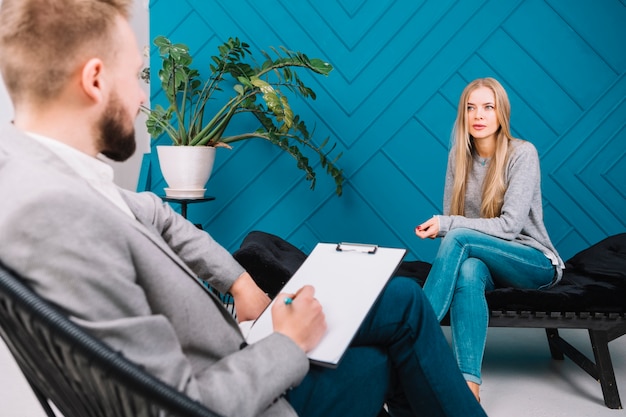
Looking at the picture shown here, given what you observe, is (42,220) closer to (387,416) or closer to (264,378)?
(264,378)

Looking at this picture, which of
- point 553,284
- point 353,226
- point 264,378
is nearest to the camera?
point 264,378

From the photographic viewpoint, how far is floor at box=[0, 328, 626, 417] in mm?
1991

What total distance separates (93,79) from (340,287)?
0.58 m

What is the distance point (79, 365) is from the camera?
24.2 inches

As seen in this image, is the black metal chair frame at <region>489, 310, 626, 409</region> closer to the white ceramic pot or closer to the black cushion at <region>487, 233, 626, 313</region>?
the black cushion at <region>487, 233, 626, 313</region>

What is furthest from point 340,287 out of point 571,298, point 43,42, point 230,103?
point 230,103

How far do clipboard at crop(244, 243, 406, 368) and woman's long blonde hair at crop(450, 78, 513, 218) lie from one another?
4.45 feet

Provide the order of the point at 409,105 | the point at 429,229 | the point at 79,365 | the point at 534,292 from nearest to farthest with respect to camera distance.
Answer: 1. the point at 79,365
2. the point at 534,292
3. the point at 429,229
4. the point at 409,105

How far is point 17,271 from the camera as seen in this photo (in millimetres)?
630

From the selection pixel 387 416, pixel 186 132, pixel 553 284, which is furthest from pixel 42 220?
pixel 186 132

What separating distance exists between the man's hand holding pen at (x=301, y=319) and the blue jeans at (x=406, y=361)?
0.49 ft

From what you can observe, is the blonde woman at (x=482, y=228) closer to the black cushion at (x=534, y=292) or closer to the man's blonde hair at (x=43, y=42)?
the black cushion at (x=534, y=292)

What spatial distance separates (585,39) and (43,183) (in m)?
3.46

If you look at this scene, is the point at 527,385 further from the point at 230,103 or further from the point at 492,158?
the point at 230,103
